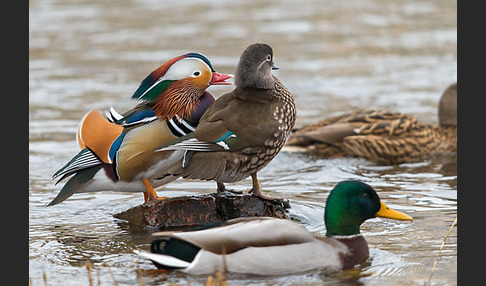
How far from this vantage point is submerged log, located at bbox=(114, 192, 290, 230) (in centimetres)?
821

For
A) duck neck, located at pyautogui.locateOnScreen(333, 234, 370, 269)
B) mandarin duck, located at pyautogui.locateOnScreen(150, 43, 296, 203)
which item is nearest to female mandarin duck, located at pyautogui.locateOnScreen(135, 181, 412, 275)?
duck neck, located at pyautogui.locateOnScreen(333, 234, 370, 269)

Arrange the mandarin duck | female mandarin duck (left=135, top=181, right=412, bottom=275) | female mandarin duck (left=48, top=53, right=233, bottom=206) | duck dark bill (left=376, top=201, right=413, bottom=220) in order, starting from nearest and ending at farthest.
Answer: female mandarin duck (left=135, top=181, right=412, bottom=275) → duck dark bill (left=376, top=201, right=413, bottom=220) → the mandarin duck → female mandarin duck (left=48, top=53, right=233, bottom=206)

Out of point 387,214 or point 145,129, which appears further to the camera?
point 145,129

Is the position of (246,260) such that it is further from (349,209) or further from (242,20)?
(242,20)

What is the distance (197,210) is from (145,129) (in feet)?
3.00

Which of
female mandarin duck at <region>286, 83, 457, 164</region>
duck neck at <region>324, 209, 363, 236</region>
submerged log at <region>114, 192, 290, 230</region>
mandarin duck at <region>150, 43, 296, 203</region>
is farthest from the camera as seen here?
female mandarin duck at <region>286, 83, 457, 164</region>

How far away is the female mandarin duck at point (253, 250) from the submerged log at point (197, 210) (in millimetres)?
1377

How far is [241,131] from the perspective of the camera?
7.82 m

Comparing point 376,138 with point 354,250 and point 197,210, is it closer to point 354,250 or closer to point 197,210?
point 197,210

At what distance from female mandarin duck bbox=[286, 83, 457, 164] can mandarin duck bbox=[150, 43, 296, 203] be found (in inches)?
144

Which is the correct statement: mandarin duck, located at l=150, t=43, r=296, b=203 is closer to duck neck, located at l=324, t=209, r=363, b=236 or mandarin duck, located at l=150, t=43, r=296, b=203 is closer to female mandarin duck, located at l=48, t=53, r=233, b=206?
female mandarin duck, located at l=48, t=53, r=233, b=206

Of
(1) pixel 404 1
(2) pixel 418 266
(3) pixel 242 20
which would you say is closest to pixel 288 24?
(3) pixel 242 20

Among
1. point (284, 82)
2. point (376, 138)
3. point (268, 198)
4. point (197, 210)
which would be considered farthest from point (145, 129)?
point (284, 82)

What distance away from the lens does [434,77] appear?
16359mm
